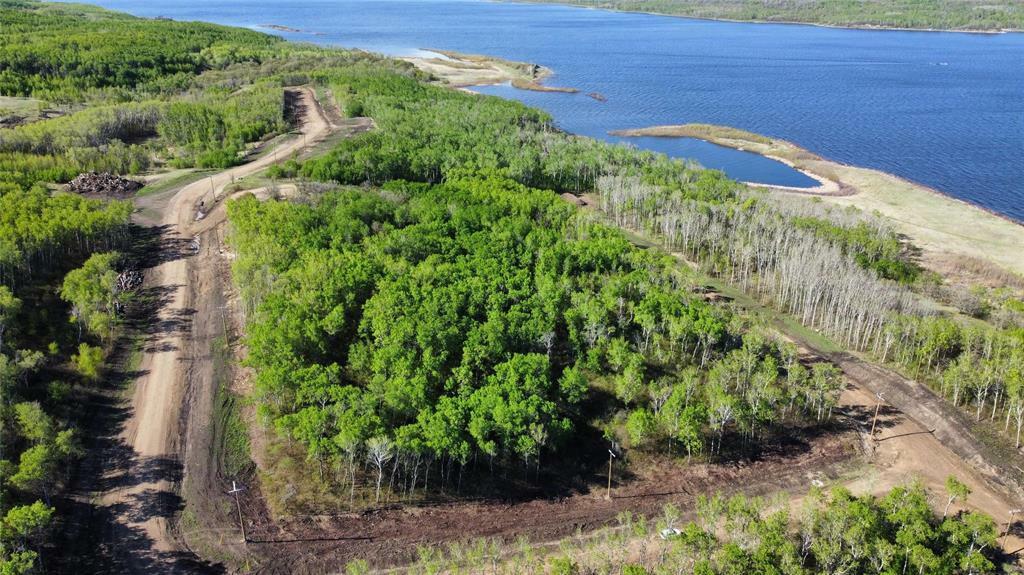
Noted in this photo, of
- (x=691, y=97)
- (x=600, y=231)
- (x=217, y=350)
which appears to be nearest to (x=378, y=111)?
(x=600, y=231)

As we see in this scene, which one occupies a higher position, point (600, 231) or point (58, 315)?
point (600, 231)

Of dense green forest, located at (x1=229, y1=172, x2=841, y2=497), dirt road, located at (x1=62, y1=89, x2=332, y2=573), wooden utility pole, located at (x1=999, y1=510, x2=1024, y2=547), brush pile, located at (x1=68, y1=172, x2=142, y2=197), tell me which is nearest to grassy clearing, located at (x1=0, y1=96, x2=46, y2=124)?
brush pile, located at (x1=68, y1=172, x2=142, y2=197)

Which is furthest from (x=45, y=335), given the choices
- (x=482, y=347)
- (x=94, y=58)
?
(x=94, y=58)

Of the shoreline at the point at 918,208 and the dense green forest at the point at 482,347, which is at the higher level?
the shoreline at the point at 918,208

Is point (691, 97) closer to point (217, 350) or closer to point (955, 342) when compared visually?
point (955, 342)

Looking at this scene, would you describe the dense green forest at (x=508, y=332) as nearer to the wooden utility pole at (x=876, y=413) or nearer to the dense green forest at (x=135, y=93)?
the dense green forest at (x=135, y=93)

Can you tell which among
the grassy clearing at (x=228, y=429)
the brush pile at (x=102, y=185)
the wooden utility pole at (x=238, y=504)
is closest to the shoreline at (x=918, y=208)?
the grassy clearing at (x=228, y=429)
